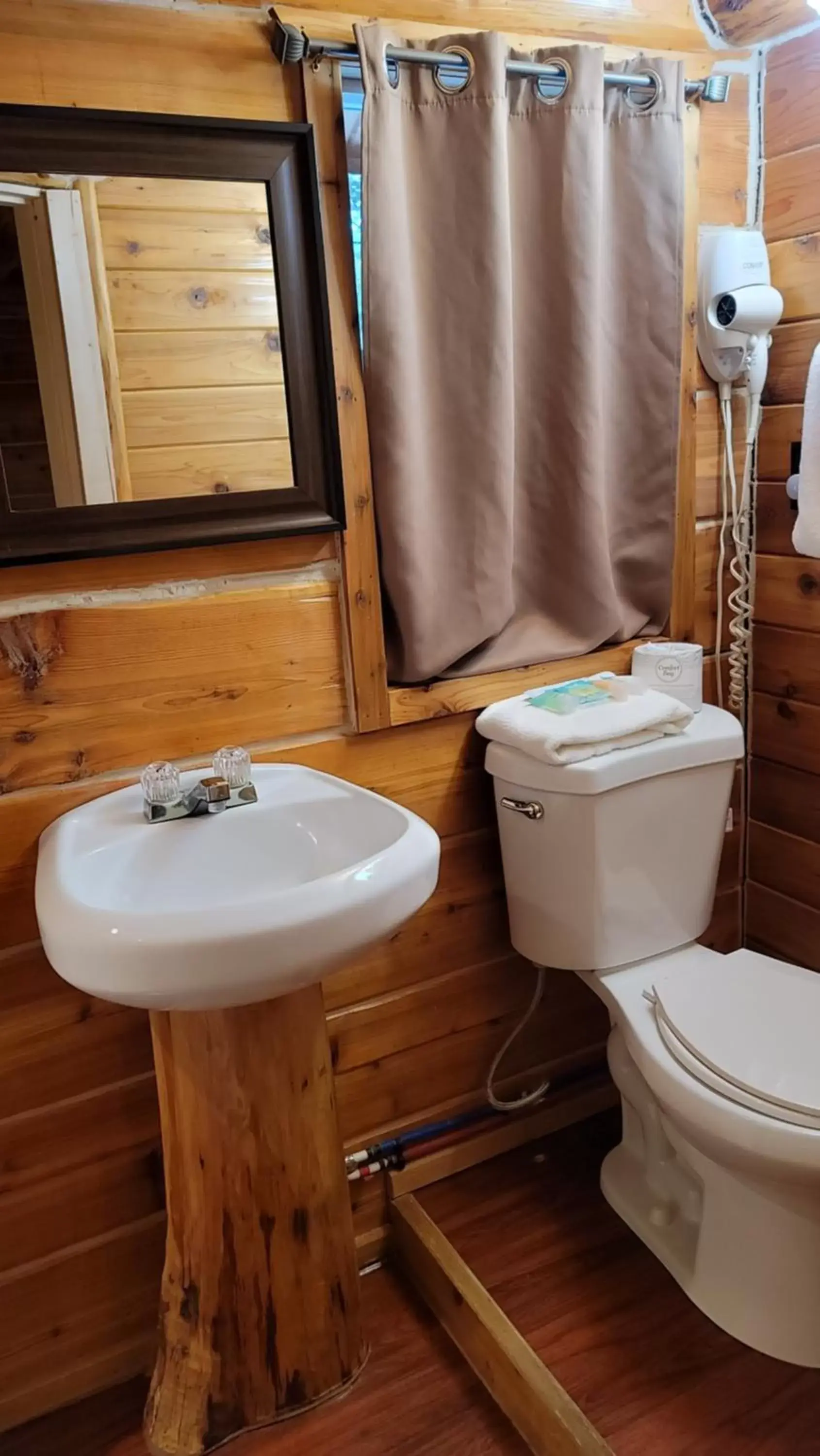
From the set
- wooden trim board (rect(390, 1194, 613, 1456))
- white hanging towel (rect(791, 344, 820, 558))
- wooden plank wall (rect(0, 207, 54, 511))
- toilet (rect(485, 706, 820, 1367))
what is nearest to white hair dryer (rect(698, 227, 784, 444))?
white hanging towel (rect(791, 344, 820, 558))

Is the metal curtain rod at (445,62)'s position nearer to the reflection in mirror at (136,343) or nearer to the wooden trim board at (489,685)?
the reflection in mirror at (136,343)

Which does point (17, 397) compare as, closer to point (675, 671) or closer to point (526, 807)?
point (526, 807)

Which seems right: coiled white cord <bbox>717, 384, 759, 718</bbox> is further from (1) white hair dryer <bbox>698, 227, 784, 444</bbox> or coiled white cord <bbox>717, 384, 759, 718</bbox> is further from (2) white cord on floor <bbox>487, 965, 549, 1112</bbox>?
(2) white cord on floor <bbox>487, 965, 549, 1112</bbox>

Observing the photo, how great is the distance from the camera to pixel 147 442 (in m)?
1.38

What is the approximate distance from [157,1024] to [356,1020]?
0.45 meters

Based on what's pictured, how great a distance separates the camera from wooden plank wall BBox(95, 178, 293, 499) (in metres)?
1.34

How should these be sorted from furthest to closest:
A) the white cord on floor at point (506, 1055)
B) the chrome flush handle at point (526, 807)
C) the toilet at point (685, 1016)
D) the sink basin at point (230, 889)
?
1. the white cord on floor at point (506, 1055)
2. the chrome flush handle at point (526, 807)
3. the toilet at point (685, 1016)
4. the sink basin at point (230, 889)

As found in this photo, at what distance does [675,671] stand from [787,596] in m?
0.29

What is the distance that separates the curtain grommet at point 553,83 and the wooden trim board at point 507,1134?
1662mm

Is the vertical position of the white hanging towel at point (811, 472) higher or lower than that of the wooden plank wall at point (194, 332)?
lower

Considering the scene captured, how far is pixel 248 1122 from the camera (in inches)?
53.7

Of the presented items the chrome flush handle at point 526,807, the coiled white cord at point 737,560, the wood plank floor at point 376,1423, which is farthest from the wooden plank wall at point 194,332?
the wood plank floor at point 376,1423

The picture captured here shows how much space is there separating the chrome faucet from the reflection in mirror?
37 centimetres

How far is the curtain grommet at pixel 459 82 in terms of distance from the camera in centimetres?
144
